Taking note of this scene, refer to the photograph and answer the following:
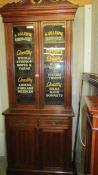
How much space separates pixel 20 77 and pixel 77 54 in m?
0.94

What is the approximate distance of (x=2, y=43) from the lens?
2783mm

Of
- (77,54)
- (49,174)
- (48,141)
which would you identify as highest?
(77,54)

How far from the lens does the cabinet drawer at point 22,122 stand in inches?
93.8

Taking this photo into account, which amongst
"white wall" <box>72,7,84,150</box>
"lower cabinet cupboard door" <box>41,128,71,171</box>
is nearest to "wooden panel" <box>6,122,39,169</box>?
"lower cabinet cupboard door" <box>41,128,71,171</box>

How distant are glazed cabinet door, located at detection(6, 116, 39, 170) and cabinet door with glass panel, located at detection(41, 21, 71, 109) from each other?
0.38 m

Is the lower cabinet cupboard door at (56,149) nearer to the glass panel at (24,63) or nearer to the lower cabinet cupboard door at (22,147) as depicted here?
the lower cabinet cupboard door at (22,147)

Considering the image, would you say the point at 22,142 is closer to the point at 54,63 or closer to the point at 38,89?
the point at 38,89

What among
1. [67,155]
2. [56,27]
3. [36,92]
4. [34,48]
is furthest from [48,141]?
[56,27]

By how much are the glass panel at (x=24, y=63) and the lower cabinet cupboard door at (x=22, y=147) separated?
1.37ft

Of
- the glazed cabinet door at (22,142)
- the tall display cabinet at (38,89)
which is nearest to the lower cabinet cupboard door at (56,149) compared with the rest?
the tall display cabinet at (38,89)

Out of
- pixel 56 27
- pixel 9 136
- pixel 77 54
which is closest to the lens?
pixel 56 27

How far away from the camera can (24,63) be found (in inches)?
95.3

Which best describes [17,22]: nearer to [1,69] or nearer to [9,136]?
[1,69]

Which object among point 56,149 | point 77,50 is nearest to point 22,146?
point 56,149
